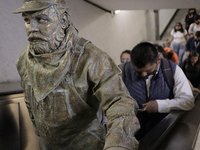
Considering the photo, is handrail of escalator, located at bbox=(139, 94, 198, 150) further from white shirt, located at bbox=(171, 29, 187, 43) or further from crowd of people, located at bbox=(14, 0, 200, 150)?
white shirt, located at bbox=(171, 29, 187, 43)

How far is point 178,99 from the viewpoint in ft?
7.32

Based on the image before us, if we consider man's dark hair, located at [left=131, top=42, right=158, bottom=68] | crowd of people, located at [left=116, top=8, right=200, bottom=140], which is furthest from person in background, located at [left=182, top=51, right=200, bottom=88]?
man's dark hair, located at [left=131, top=42, right=158, bottom=68]

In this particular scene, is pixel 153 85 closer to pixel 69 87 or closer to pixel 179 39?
pixel 69 87

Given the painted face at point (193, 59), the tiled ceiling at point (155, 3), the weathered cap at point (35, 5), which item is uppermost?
the tiled ceiling at point (155, 3)

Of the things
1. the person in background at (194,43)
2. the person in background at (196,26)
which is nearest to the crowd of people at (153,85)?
the person in background at (194,43)

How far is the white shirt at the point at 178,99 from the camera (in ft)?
7.16

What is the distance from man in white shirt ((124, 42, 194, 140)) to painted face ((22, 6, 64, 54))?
123 centimetres

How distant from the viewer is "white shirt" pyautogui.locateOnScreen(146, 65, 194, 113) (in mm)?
2184

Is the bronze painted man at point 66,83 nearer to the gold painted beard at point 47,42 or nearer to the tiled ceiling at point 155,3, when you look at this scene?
the gold painted beard at point 47,42

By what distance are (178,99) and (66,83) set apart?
1550mm

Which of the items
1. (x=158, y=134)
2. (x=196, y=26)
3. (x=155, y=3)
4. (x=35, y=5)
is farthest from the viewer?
(x=196, y=26)

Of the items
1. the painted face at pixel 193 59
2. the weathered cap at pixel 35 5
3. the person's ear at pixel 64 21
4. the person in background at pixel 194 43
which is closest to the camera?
the weathered cap at pixel 35 5

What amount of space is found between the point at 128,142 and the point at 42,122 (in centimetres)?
48

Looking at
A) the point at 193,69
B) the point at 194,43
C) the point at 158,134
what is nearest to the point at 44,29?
the point at 158,134
